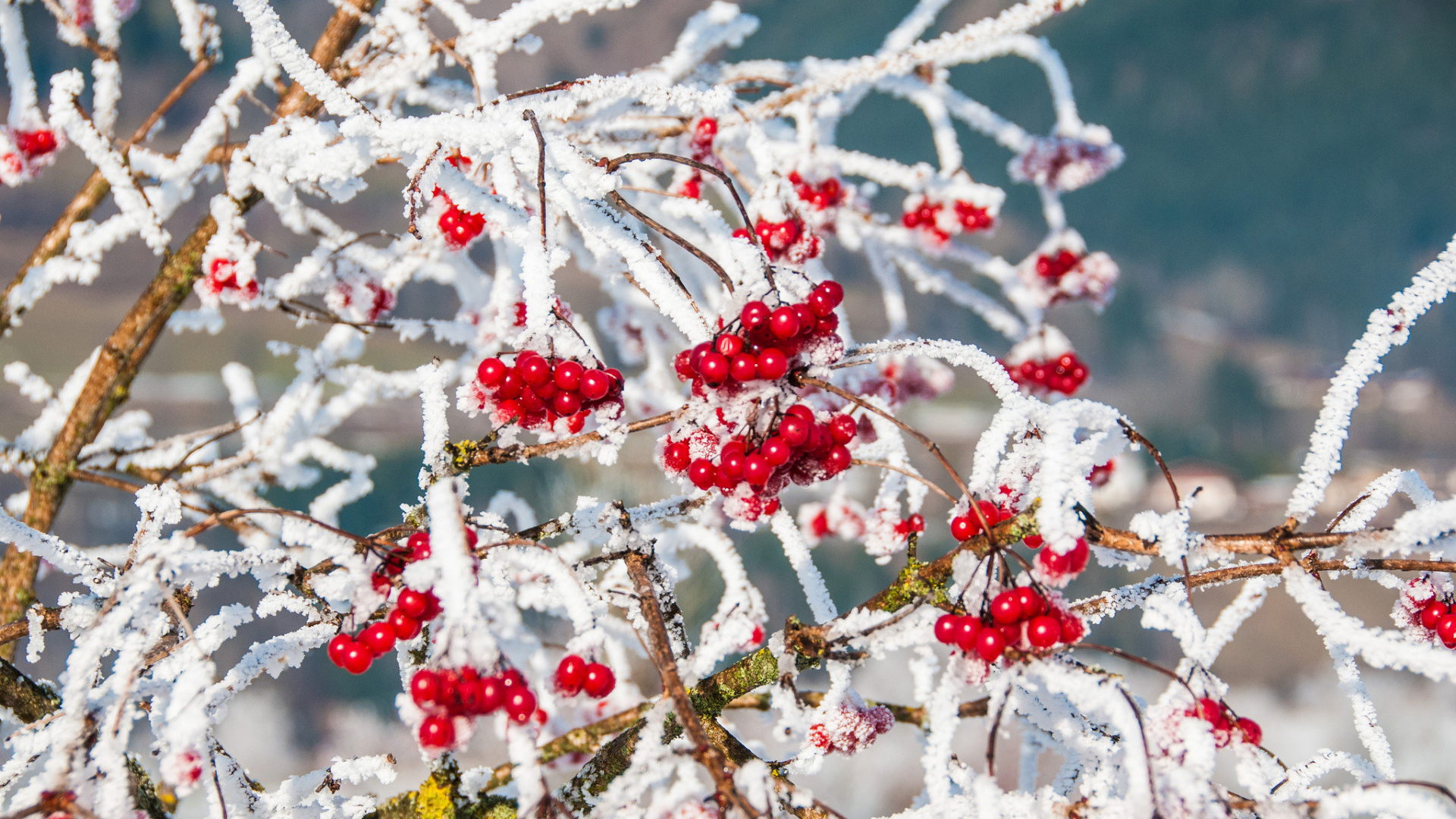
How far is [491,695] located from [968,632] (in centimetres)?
51

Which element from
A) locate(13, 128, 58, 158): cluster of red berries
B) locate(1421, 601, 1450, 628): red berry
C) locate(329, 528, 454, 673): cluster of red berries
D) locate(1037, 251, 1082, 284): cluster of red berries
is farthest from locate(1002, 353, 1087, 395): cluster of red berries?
locate(13, 128, 58, 158): cluster of red berries

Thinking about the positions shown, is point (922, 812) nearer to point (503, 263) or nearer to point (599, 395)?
point (599, 395)

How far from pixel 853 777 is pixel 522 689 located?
7692 mm

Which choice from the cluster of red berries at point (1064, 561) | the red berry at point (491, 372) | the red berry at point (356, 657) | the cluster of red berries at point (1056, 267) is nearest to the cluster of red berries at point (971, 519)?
the cluster of red berries at point (1064, 561)

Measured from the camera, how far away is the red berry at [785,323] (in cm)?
77

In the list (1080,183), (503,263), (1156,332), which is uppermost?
(1156,332)

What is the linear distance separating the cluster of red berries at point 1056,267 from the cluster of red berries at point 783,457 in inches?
66.5

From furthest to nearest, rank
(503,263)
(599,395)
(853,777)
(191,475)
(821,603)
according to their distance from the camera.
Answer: (853,777) < (191,475) < (503,263) < (821,603) < (599,395)

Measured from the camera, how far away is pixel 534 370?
847mm

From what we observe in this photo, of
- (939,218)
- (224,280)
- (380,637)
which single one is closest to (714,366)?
(380,637)

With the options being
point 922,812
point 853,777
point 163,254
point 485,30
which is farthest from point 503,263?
point 853,777

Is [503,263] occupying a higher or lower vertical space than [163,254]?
lower

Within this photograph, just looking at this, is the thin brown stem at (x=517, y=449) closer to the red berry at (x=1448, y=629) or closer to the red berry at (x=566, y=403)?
the red berry at (x=566, y=403)

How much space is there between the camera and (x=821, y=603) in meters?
1.42
